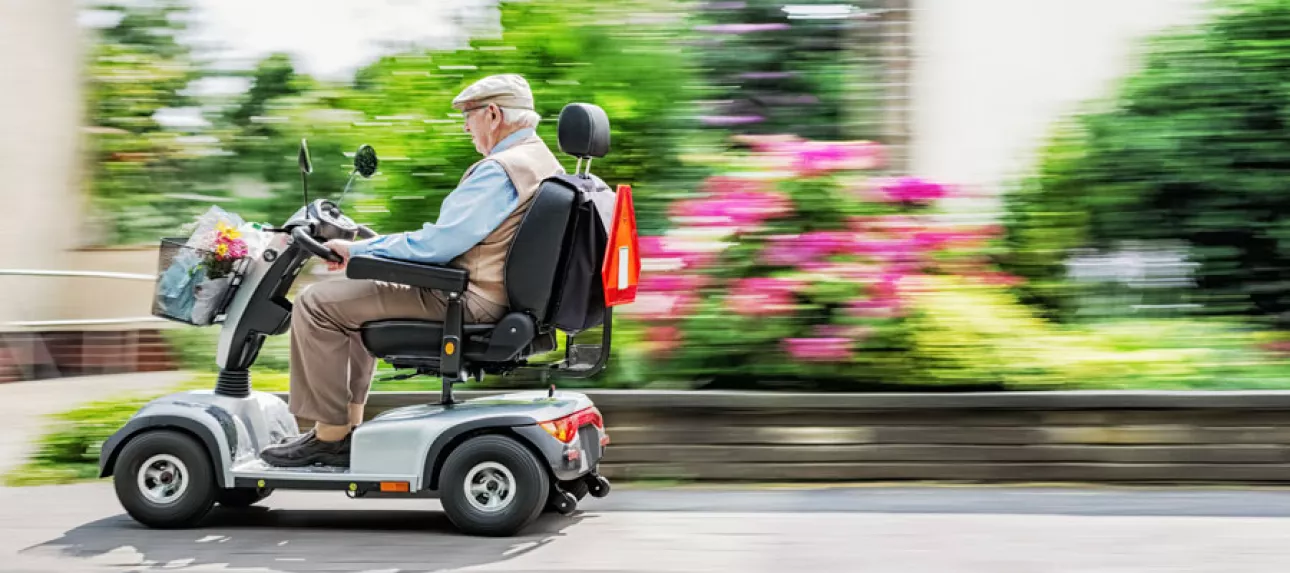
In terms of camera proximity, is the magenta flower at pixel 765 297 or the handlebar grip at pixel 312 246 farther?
the magenta flower at pixel 765 297

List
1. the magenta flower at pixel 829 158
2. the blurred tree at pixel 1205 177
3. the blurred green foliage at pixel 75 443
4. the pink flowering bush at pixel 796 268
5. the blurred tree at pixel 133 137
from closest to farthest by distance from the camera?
the pink flowering bush at pixel 796 268 < the blurred green foliage at pixel 75 443 < the magenta flower at pixel 829 158 < the blurred tree at pixel 1205 177 < the blurred tree at pixel 133 137

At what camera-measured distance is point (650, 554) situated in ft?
15.4

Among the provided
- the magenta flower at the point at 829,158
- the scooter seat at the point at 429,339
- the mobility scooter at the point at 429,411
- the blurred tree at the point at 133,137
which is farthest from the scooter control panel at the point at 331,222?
the blurred tree at the point at 133,137

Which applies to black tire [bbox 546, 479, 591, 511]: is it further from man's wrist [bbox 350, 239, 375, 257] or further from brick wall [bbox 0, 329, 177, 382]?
brick wall [bbox 0, 329, 177, 382]

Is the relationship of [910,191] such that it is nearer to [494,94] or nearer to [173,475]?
[494,94]

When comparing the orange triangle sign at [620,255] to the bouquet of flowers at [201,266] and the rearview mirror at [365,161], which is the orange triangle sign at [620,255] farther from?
the bouquet of flowers at [201,266]

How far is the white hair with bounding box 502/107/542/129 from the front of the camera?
505 cm

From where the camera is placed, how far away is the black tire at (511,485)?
4.86 meters

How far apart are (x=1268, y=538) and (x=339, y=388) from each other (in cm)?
310

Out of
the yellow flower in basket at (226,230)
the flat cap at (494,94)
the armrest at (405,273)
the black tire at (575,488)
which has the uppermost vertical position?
the flat cap at (494,94)

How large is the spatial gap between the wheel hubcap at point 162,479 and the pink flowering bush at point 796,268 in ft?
6.85

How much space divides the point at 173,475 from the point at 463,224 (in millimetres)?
1353

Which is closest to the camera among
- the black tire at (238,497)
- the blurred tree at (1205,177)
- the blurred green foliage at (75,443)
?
the black tire at (238,497)

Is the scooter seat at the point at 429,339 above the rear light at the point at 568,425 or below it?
above
